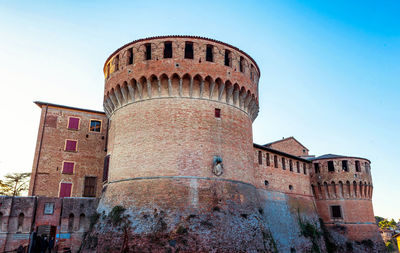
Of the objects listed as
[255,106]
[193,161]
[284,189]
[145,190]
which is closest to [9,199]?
[145,190]

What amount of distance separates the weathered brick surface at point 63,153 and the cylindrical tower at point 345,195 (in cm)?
1939

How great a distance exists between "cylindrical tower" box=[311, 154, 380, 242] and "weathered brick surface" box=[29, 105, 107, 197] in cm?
1939

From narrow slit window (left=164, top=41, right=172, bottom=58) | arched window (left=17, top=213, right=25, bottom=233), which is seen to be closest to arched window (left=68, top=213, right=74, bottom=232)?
arched window (left=17, top=213, right=25, bottom=233)

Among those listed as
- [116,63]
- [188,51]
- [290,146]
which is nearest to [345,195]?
[290,146]

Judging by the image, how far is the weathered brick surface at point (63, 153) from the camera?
21.2 metres

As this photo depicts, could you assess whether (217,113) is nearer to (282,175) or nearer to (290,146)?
(282,175)

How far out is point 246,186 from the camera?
16.8m

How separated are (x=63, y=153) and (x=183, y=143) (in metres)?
11.2

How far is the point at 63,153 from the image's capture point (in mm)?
22156

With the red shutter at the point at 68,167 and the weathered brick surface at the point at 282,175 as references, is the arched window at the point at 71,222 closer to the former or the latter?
the red shutter at the point at 68,167

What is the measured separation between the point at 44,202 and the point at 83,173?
551 cm

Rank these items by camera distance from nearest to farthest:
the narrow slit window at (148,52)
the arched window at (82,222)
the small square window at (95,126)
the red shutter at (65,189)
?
the arched window at (82,222)
the narrow slit window at (148,52)
the red shutter at (65,189)
the small square window at (95,126)

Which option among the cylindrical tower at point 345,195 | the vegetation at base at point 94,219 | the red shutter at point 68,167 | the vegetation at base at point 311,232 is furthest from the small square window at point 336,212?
the red shutter at point 68,167

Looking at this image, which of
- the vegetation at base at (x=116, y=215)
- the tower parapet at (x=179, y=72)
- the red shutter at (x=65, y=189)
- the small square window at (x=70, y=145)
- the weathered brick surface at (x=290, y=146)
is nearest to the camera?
the vegetation at base at (x=116, y=215)
